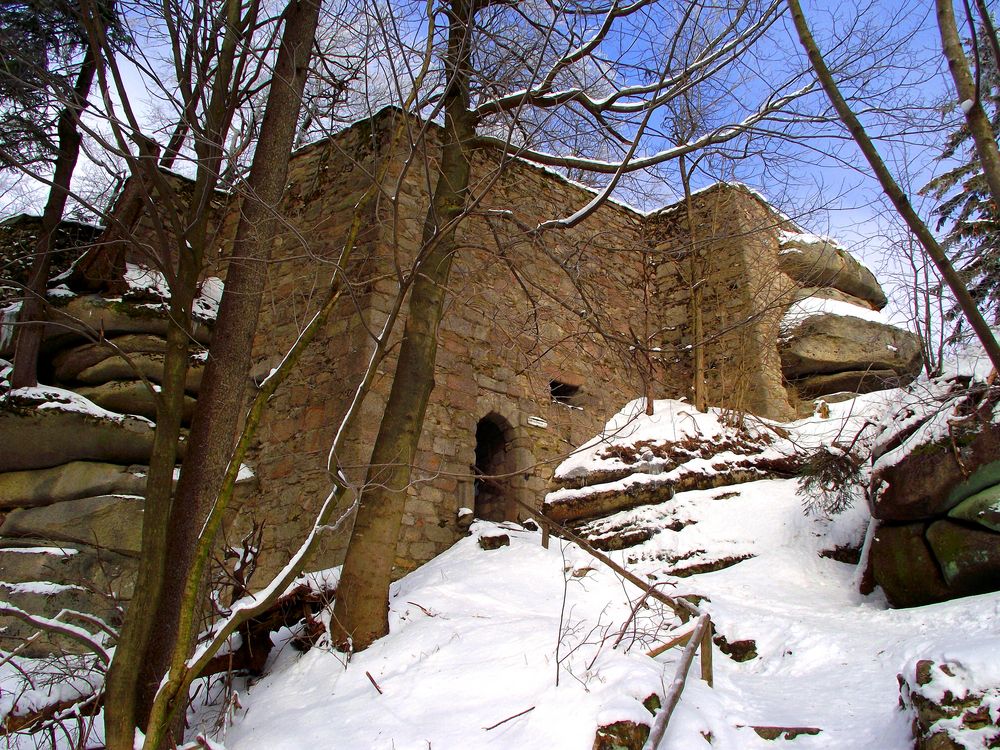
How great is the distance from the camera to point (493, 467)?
8594 mm

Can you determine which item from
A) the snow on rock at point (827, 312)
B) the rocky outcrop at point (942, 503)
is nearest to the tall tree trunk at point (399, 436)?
the rocky outcrop at point (942, 503)

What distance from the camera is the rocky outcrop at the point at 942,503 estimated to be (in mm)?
4867

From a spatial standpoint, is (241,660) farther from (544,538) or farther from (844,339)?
(844,339)

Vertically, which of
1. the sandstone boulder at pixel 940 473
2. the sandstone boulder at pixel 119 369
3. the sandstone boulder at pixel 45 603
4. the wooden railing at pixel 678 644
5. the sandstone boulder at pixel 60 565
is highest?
the sandstone boulder at pixel 940 473

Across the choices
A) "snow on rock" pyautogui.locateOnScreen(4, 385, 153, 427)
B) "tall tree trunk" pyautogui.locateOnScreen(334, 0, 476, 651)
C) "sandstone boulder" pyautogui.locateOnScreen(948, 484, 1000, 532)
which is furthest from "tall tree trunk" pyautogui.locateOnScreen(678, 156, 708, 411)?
"snow on rock" pyautogui.locateOnScreen(4, 385, 153, 427)

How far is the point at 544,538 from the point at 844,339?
6113mm

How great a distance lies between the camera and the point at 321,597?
476 centimetres

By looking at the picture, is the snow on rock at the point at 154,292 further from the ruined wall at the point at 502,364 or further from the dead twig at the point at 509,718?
the dead twig at the point at 509,718

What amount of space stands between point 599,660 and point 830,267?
30.3ft

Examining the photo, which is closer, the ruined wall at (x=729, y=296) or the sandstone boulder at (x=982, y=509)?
the sandstone boulder at (x=982, y=509)

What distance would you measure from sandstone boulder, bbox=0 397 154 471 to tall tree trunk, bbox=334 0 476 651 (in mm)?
3101

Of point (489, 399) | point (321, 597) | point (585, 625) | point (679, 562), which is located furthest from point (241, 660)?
point (489, 399)

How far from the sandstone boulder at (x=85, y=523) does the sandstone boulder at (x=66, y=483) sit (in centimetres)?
9

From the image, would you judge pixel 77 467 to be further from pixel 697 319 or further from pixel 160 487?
pixel 697 319
